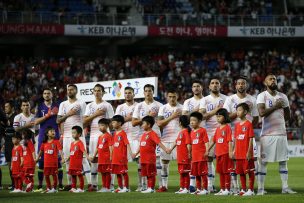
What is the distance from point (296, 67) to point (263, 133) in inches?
1187

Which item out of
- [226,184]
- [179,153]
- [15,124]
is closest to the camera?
[226,184]

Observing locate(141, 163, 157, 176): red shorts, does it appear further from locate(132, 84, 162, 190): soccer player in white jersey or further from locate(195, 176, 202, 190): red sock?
locate(195, 176, 202, 190): red sock

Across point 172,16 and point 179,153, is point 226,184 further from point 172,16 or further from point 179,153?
point 172,16

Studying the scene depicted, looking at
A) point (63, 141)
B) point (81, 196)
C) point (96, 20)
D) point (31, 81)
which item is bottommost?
point (81, 196)

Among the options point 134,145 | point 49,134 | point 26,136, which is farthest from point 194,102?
point 26,136

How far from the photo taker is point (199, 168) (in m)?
15.5

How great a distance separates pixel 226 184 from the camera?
15086 millimetres

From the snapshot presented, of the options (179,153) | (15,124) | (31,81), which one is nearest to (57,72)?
(31,81)

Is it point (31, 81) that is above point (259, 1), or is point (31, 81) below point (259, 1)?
below

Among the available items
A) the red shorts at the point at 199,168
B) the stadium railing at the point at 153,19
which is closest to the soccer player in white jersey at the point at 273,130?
the red shorts at the point at 199,168

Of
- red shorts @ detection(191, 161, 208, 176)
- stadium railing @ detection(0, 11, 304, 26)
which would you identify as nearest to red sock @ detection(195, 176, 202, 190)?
red shorts @ detection(191, 161, 208, 176)

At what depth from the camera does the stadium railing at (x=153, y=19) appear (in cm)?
4197

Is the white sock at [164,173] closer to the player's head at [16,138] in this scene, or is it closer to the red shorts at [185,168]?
the red shorts at [185,168]

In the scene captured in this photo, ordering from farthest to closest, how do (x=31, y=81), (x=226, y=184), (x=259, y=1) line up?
(x=259, y=1) → (x=31, y=81) → (x=226, y=184)
